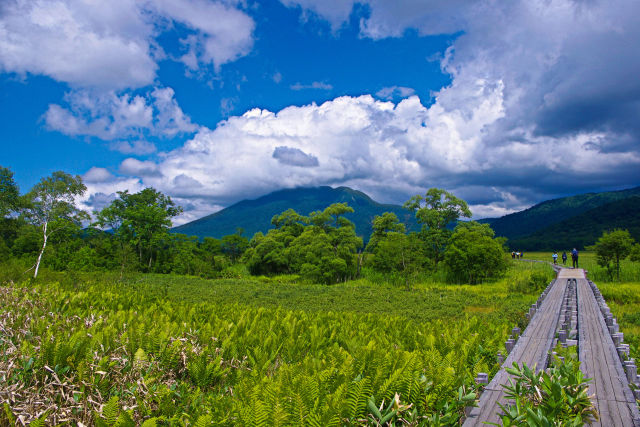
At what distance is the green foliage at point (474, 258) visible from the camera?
84.8 feet

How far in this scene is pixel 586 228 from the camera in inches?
5595

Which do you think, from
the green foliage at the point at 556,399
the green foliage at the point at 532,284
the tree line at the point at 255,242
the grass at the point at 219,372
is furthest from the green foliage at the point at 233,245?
the green foliage at the point at 556,399

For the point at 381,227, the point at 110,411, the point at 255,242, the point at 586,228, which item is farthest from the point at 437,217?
the point at 586,228

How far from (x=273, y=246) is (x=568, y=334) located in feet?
98.4

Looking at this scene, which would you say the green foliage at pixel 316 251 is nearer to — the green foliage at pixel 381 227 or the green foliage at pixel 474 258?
the green foliage at pixel 381 227

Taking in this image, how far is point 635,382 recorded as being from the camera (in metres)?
4.03

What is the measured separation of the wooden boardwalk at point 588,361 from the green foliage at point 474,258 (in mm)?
14119

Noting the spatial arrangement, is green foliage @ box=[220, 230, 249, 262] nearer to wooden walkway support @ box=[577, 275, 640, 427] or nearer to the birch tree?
the birch tree

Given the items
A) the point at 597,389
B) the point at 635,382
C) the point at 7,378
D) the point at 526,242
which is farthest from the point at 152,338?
the point at 526,242

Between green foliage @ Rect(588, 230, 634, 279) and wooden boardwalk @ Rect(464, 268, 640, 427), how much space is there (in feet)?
47.2

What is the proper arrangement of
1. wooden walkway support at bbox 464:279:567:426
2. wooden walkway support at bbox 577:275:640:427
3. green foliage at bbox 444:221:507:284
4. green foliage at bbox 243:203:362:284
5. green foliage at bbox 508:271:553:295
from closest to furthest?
wooden walkway support at bbox 464:279:567:426
wooden walkway support at bbox 577:275:640:427
green foliage at bbox 508:271:553:295
green foliage at bbox 444:221:507:284
green foliage at bbox 243:203:362:284

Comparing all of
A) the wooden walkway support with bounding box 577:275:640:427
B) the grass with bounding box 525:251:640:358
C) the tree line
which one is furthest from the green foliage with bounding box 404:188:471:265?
the wooden walkway support with bounding box 577:275:640:427

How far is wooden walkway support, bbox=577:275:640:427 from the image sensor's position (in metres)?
3.26

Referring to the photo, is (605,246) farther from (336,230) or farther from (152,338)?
(152,338)
